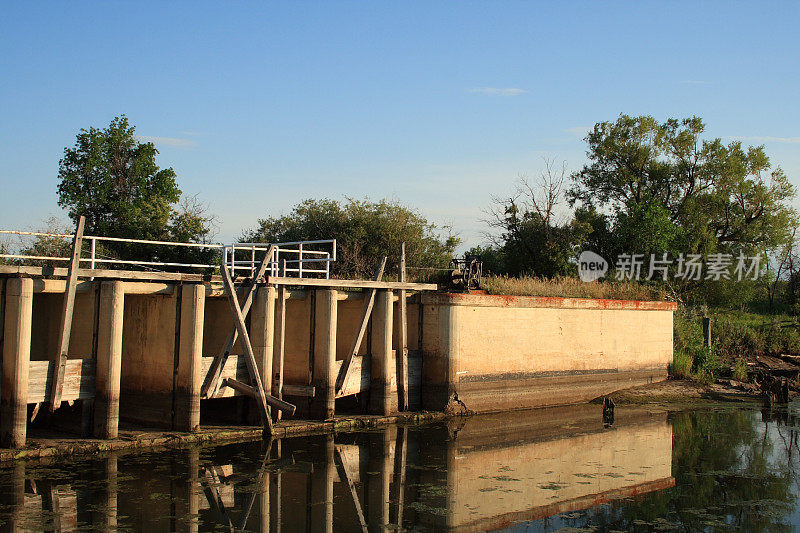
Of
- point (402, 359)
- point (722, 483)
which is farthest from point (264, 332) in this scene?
point (722, 483)

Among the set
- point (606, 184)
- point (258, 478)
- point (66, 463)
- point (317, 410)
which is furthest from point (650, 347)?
point (606, 184)

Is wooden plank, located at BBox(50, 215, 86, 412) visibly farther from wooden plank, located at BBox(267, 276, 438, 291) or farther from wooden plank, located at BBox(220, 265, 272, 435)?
wooden plank, located at BBox(267, 276, 438, 291)

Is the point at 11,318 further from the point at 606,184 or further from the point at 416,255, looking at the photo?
the point at 606,184

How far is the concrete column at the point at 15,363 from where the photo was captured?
38.9 feet

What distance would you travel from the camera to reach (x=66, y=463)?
39.1 feet

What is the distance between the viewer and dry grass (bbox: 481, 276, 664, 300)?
2002cm

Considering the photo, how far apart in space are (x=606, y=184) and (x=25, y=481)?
35.4 meters

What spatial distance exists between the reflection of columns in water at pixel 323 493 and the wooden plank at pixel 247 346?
1.33m

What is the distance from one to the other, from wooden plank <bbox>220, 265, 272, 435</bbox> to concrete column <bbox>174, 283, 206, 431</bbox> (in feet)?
1.64

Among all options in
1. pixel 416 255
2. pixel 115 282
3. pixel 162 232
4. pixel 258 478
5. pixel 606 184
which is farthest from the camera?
pixel 606 184

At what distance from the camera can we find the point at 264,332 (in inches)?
579

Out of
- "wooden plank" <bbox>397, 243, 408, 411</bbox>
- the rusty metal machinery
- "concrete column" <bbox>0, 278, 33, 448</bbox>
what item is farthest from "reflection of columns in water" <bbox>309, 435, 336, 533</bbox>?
the rusty metal machinery

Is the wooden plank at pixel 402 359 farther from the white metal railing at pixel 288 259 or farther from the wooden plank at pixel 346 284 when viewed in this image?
the white metal railing at pixel 288 259

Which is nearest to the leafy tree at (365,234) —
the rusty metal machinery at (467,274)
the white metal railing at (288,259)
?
the white metal railing at (288,259)
